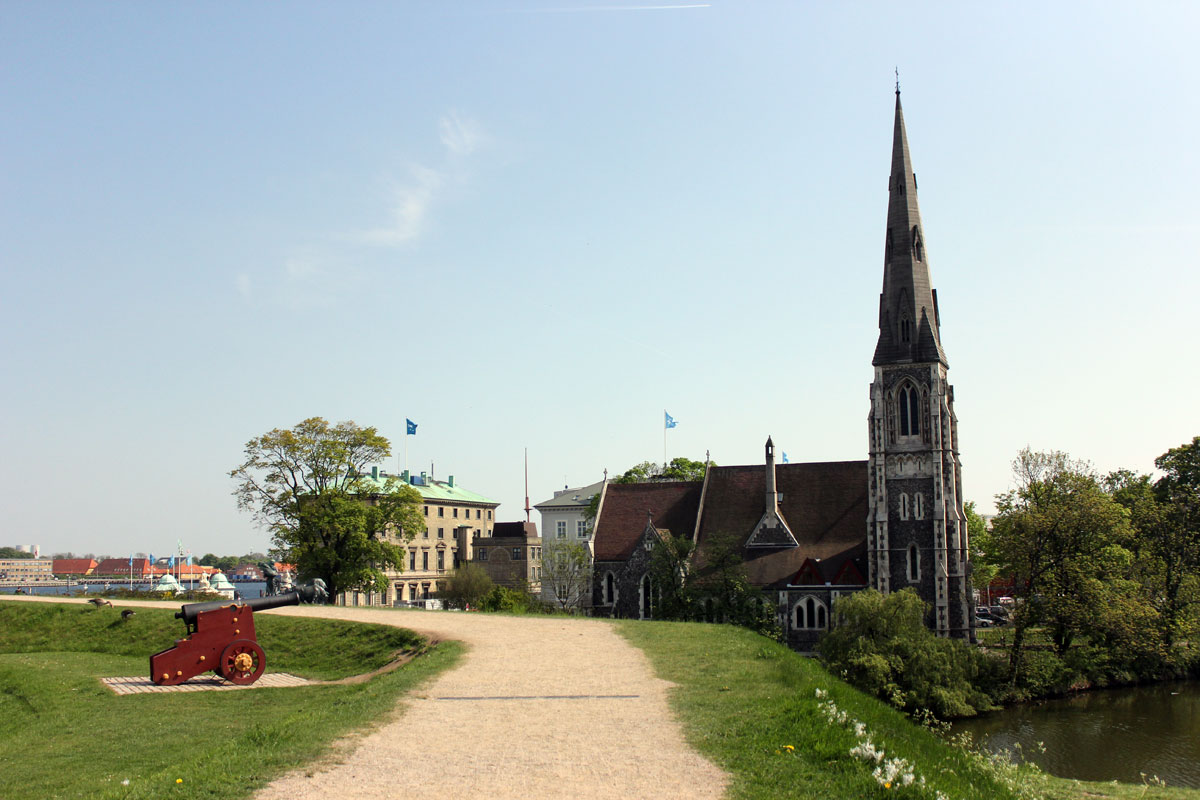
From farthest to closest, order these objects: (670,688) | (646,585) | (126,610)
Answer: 1. (646,585)
2. (126,610)
3. (670,688)

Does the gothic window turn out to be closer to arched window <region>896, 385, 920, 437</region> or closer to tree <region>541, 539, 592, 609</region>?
tree <region>541, 539, 592, 609</region>

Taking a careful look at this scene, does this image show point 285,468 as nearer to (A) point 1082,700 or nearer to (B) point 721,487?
(B) point 721,487

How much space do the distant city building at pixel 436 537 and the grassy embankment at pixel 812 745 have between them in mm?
62127

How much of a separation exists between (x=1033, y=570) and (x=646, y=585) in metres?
21.4

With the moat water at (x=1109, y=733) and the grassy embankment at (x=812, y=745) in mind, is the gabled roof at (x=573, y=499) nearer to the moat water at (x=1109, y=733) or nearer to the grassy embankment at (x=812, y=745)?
the moat water at (x=1109, y=733)

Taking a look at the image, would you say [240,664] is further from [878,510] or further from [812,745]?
[878,510]

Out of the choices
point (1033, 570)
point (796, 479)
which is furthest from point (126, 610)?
point (1033, 570)

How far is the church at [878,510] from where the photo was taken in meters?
48.9

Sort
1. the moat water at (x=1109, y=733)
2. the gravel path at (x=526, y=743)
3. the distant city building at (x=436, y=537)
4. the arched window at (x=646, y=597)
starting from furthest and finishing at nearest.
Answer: the distant city building at (x=436, y=537) < the arched window at (x=646, y=597) < the moat water at (x=1109, y=733) < the gravel path at (x=526, y=743)

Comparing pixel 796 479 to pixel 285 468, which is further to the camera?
pixel 796 479

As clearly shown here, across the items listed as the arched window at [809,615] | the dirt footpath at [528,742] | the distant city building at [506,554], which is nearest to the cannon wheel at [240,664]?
the dirt footpath at [528,742]

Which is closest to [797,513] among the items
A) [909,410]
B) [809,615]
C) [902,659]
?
[809,615]

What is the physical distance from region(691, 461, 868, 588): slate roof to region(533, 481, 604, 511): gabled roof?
35169 mm

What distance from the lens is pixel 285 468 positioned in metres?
50.2
